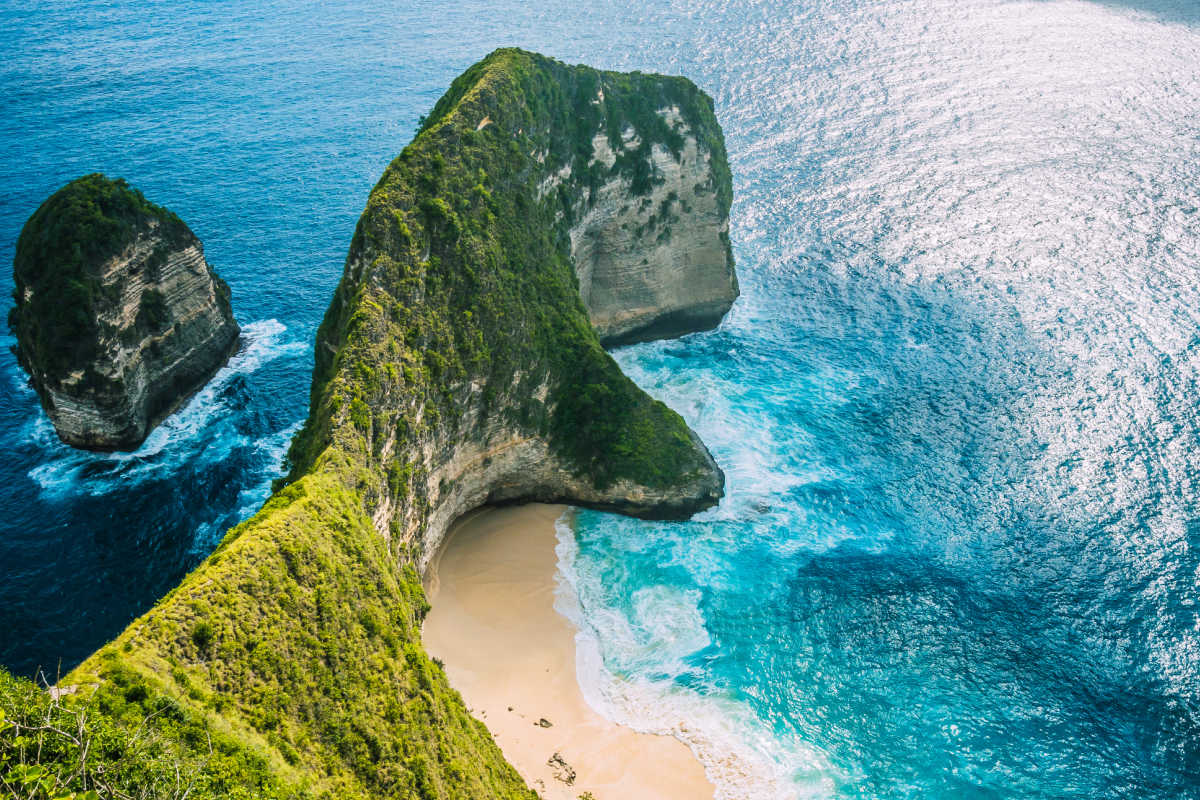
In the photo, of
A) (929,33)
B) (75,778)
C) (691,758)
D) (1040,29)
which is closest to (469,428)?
(691,758)

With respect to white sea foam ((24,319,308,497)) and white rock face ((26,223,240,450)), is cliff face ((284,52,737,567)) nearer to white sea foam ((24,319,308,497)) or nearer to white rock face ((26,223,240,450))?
white sea foam ((24,319,308,497))

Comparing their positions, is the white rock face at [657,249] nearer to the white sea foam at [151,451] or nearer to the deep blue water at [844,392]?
the deep blue water at [844,392]

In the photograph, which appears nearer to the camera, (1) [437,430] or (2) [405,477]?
(2) [405,477]

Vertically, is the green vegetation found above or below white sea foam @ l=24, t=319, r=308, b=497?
above

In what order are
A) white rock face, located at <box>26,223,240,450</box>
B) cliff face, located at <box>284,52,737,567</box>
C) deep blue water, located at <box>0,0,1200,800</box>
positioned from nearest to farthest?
cliff face, located at <box>284,52,737,567</box> → deep blue water, located at <box>0,0,1200,800</box> → white rock face, located at <box>26,223,240,450</box>

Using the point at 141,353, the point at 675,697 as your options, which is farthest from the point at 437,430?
the point at 141,353

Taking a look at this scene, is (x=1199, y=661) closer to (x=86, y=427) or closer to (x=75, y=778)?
(x=75, y=778)

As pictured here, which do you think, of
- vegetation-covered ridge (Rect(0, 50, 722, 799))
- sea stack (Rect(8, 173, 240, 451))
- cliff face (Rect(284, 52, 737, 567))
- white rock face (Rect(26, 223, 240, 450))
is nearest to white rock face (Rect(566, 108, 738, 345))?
cliff face (Rect(284, 52, 737, 567))

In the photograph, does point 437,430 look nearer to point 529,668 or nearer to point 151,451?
point 529,668
